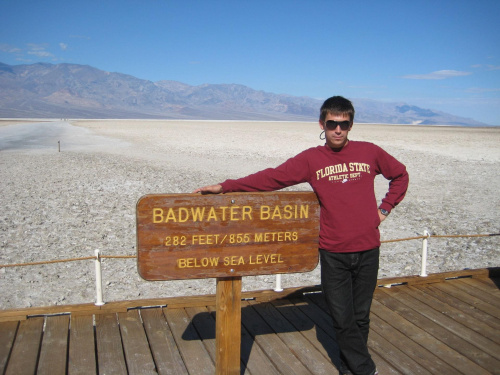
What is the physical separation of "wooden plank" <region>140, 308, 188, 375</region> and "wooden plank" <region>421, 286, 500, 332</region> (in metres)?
2.74

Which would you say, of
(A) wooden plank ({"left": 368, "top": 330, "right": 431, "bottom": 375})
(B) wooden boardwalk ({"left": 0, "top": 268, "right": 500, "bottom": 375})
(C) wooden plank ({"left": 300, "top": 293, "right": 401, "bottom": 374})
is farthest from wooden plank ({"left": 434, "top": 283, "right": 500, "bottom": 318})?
(C) wooden plank ({"left": 300, "top": 293, "right": 401, "bottom": 374})

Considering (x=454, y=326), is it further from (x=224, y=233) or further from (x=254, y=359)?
(x=224, y=233)

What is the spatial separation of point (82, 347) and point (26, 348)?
0.42 meters

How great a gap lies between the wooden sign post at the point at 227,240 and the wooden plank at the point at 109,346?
2.83ft

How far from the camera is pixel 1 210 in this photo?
12.5 metres

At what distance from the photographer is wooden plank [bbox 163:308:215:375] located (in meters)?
3.44

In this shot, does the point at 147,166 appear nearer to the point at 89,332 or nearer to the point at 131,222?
the point at 131,222

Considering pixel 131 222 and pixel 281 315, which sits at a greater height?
pixel 281 315

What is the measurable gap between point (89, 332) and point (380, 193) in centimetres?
1353

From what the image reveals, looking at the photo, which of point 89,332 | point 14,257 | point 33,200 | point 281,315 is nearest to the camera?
point 89,332

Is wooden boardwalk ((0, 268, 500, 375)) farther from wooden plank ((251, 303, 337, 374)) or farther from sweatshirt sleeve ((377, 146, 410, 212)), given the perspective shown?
sweatshirt sleeve ((377, 146, 410, 212))

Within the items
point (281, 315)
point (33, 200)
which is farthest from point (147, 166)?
point (281, 315)

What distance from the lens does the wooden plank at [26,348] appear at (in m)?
3.33

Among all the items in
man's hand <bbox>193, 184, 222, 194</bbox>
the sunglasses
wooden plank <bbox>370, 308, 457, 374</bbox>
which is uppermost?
the sunglasses
